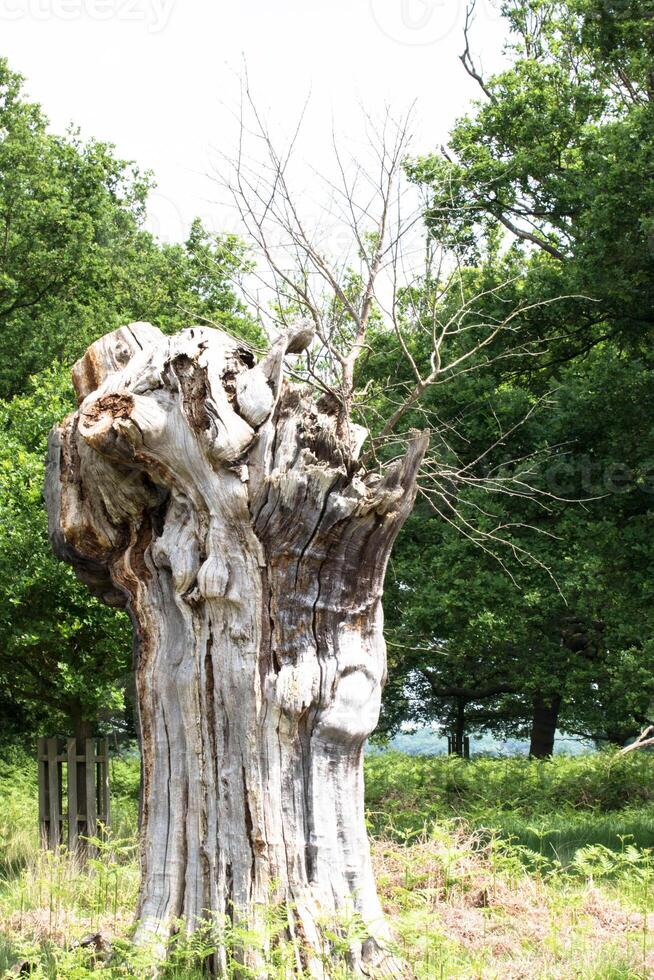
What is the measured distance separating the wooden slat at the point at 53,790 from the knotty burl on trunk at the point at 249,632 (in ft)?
17.1

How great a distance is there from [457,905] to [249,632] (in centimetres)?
270

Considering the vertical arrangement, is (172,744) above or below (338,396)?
below

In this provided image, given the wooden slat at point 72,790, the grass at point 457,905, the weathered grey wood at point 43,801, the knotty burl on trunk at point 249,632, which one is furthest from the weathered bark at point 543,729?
the knotty burl on trunk at point 249,632

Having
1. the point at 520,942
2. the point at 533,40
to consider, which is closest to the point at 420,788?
the point at 520,942

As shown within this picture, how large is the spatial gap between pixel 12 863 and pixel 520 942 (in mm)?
6057

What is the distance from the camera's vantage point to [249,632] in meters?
5.09

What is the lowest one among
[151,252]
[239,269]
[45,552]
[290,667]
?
[290,667]

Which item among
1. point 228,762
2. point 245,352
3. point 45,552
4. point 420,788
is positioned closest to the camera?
point 228,762

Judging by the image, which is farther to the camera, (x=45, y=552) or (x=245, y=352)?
(x=45, y=552)

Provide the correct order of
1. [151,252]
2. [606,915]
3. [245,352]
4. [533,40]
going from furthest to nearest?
[151,252]
[533,40]
[606,915]
[245,352]

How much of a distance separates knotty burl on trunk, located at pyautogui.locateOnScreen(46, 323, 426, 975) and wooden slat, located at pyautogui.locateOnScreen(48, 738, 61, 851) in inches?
205

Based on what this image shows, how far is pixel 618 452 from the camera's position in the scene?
40.0 feet

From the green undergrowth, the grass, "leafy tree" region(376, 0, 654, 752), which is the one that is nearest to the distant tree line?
"leafy tree" region(376, 0, 654, 752)

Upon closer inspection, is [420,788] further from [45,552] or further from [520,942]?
[520,942]
